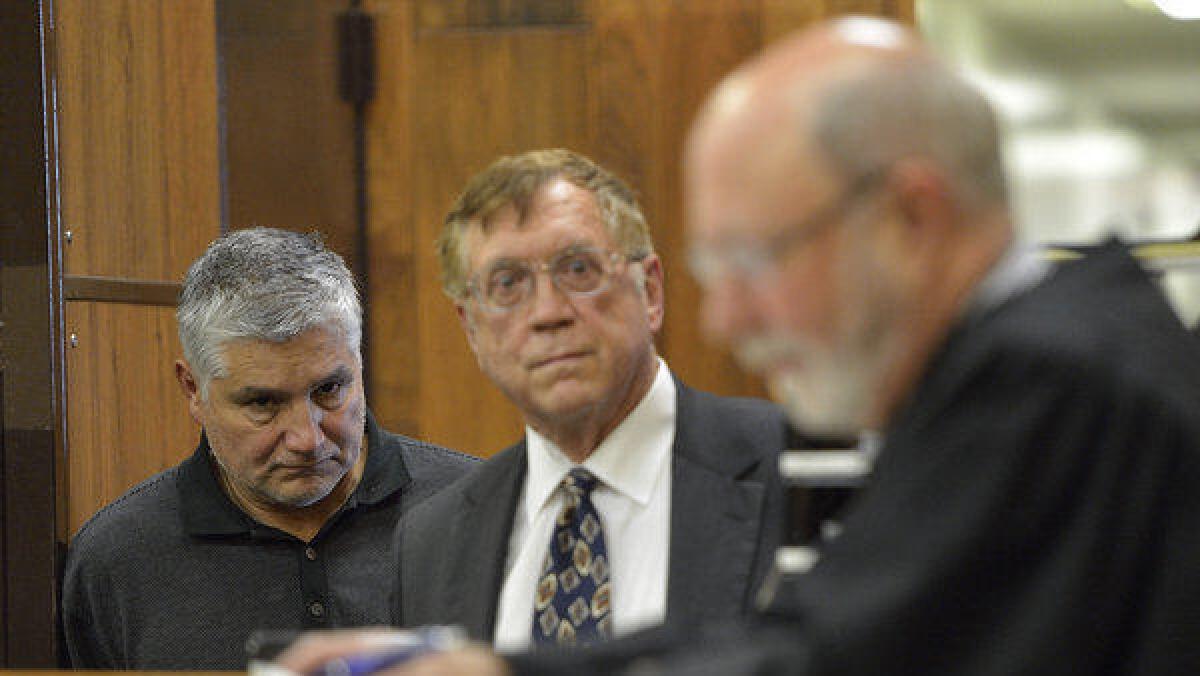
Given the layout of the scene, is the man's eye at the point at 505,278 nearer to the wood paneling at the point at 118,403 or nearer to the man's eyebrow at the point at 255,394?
the man's eyebrow at the point at 255,394

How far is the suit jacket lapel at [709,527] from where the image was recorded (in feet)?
7.10

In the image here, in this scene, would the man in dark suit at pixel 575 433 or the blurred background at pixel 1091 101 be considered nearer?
the man in dark suit at pixel 575 433

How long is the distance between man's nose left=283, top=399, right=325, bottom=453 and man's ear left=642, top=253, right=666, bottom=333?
0.84m

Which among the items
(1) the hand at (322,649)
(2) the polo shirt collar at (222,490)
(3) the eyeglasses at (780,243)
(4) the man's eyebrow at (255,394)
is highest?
(3) the eyeglasses at (780,243)

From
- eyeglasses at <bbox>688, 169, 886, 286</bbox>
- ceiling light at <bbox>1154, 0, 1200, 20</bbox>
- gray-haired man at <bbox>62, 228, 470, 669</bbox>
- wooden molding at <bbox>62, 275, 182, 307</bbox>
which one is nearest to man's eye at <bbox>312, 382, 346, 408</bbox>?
gray-haired man at <bbox>62, 228, 470, 669</bbox>

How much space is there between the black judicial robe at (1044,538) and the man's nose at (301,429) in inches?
79.5

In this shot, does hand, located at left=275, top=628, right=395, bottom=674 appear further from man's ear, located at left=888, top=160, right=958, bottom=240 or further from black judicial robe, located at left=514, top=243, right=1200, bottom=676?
man's ear, located at left=888, top=160, right=958, bottom=240

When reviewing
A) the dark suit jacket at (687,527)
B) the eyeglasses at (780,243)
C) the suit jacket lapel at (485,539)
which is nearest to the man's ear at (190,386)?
the dark suit jacket at (687,527)

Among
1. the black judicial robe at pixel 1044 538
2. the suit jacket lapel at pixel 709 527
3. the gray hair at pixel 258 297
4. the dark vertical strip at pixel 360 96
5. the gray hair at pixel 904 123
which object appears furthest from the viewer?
the dark vertical strip at pixel 360 96

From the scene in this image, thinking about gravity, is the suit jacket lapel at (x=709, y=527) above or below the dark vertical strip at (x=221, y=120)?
below

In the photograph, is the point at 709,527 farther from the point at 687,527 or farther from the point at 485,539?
the point at 485,539

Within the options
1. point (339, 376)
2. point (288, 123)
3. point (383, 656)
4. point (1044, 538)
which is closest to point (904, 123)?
point (1044, 538)

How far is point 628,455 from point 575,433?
0.09 meters

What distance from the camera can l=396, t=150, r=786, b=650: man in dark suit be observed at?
2260 mm
